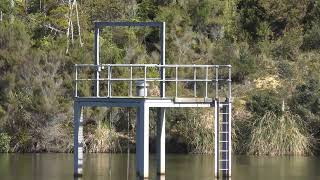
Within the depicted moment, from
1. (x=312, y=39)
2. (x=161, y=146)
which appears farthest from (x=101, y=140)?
(x=312, y=39)

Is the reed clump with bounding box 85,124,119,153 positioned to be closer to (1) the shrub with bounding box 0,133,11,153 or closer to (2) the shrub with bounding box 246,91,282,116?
(1) the shrub with bounding box 0,133,11,153

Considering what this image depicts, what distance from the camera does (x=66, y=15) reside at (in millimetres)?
57438

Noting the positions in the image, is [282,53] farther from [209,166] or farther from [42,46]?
[209,166]

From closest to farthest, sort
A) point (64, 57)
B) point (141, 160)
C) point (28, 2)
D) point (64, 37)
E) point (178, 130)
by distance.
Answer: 1. point (141, 160)
2. point (178, 130)
3. point (64, 57)
4. point (64, 37)
5. point (28, 2)

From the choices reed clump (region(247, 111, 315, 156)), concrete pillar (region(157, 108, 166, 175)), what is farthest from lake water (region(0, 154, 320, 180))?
reed clump (region(247, 111, 315, 156))

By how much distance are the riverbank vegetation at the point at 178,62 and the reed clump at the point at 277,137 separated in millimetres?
47

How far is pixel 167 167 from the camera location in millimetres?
38000

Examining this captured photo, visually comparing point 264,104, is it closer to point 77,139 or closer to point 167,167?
point 167,167

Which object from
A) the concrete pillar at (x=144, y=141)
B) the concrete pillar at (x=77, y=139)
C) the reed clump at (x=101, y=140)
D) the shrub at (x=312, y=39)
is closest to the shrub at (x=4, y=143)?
the reed clump at (x=101, y=140)

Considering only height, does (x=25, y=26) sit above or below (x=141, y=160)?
above

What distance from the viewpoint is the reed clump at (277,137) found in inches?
1727

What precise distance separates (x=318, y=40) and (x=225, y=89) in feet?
34.4

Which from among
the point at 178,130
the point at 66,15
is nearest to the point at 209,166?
the point at 178,130

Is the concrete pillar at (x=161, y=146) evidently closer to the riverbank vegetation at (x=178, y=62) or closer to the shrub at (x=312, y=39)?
the riverbank vegetation at (x=178, y=62)
